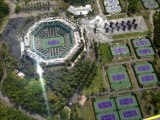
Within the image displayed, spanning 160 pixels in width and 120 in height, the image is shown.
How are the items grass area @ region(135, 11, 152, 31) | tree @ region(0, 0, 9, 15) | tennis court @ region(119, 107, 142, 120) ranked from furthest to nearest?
tree @ region(0, 0, 9, 15)
grass area @ region(135, 11, 152, 31)
tennis court @ region(119, 107, 142, 120)

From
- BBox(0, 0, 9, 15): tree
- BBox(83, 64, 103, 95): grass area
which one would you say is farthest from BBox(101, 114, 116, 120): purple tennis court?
BBox(0, 0, 9, 15): tree

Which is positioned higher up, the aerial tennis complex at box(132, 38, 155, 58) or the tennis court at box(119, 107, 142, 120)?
the aerial tennis complex at box(132, 38, 155, 58)

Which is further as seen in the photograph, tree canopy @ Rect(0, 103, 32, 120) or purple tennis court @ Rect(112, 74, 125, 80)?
purple tennis court @ Rect(112, 74, 125, 80)

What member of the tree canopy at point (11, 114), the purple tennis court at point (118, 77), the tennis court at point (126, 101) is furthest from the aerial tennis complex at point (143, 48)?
the tree canopy at point (11, 114)

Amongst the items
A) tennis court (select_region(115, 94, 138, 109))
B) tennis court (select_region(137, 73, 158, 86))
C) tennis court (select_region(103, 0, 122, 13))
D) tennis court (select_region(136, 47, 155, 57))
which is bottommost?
tennis court (select_region(115, 94, 138, 109))

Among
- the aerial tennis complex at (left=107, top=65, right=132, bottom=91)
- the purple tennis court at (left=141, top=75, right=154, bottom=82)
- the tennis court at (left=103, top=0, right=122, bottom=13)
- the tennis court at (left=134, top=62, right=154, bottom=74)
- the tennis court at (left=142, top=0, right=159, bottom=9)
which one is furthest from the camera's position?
the tennis court at (left=142, top=0, right=159, bottom=9)

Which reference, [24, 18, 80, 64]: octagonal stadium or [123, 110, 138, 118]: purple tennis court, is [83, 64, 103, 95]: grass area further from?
[24, 18, 80, 64]: octagonal stadium

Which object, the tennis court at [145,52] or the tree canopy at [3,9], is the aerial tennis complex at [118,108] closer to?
the tennis court at [145,52]
